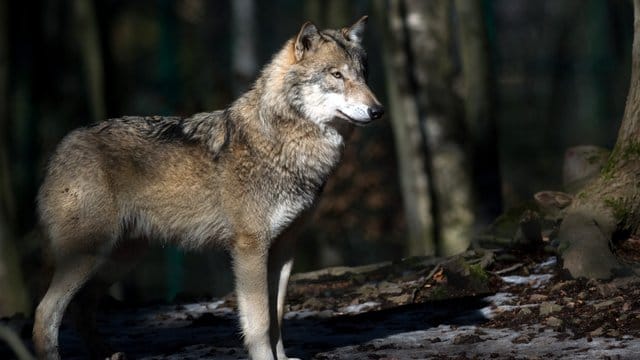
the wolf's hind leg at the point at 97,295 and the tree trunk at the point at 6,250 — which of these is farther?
the tree trunk at the point at 6,250

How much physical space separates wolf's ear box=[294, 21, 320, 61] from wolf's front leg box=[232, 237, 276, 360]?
118cm

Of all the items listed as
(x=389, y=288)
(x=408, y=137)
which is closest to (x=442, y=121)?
(x=408, y=137)

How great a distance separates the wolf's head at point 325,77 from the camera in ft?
20.8

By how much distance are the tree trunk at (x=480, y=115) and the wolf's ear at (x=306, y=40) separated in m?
5.19

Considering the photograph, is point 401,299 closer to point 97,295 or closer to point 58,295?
point 97,295

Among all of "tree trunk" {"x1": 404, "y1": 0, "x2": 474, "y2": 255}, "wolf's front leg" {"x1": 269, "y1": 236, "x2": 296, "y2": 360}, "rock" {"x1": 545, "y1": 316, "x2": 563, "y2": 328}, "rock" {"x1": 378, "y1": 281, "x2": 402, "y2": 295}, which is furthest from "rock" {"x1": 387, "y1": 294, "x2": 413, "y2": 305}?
"tree trunk" {"x1": 404, "y1": 0, "x2": 474, "y2": 255}

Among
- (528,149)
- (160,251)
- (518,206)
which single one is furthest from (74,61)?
(518,206)

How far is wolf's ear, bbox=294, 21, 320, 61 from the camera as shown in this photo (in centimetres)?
647

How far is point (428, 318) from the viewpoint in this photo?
759 cm

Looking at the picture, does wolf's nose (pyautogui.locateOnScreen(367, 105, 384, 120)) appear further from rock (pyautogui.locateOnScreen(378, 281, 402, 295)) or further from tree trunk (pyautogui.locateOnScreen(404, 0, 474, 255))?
tree trunk (pyautogui.locateOnScreen(404, 0, 474, 255))

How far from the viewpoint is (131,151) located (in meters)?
6.65

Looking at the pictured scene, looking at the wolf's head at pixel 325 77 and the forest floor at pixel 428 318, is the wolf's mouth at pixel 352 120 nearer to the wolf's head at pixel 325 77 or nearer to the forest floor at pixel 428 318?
the wolf's head at pixel 325 77

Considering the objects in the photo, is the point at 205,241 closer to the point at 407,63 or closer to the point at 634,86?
the point at 634,86

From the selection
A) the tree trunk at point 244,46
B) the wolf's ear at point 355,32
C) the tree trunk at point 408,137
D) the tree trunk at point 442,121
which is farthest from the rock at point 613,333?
the tree trunk at point 244,46
